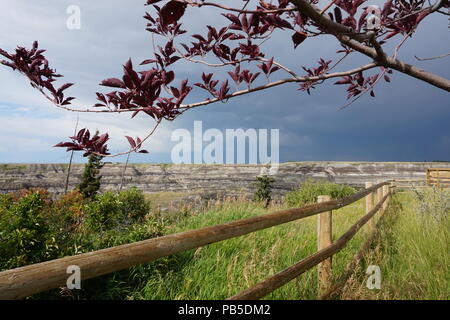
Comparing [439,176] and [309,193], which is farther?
[439,176]

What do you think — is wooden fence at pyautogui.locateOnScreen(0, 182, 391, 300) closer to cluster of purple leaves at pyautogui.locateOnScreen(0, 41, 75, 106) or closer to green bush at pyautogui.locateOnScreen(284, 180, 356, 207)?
cluster of purple leaves at pyautogui.locateOnScreen(0, 41, 75, 106)

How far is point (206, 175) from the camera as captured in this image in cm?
2473

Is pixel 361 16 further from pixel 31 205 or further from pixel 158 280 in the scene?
pixel 31 205

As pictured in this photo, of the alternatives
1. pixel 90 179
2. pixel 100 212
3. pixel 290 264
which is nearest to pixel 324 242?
pixel 290 264

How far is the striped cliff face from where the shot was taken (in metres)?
21.9

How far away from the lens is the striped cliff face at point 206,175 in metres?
21.9

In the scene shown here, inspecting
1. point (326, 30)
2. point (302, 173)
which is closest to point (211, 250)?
point (326, 30)

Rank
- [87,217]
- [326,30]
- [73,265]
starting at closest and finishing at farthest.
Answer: [73,265], [326,30], [87,217]

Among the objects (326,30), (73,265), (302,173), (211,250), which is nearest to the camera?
(73,265)

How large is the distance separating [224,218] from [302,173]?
17.2 metres

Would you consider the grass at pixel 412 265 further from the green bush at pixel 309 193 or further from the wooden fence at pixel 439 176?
the wooden fence at pixel 439 176

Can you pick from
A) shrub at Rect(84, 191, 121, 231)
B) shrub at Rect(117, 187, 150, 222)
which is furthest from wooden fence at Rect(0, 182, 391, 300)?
shrub at Rect(117, 187, 150, 222)

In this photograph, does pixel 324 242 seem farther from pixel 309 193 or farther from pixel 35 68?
pixel 309 193
